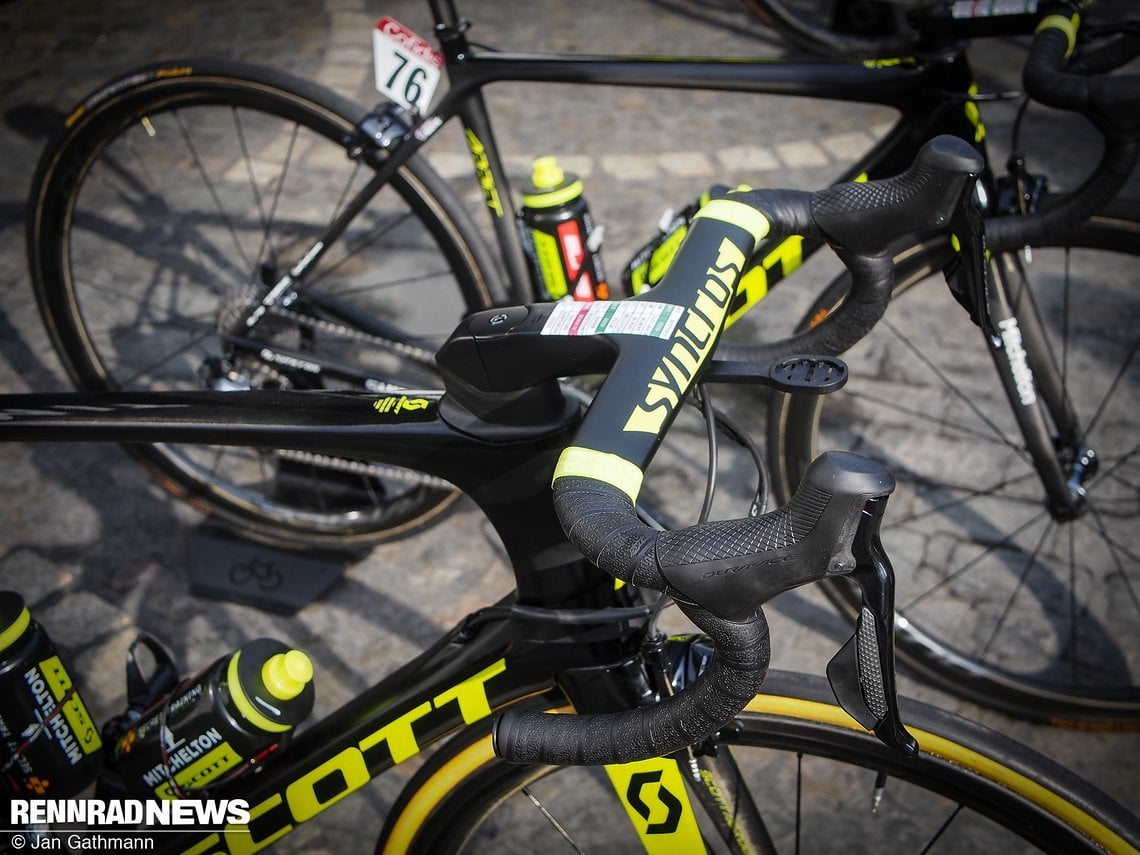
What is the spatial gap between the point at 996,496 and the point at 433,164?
3.06 m

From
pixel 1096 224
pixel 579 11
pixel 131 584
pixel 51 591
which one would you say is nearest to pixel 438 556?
pixel 131 584

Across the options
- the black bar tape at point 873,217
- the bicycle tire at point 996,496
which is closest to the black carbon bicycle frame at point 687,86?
the bicycle tire at point 996,496

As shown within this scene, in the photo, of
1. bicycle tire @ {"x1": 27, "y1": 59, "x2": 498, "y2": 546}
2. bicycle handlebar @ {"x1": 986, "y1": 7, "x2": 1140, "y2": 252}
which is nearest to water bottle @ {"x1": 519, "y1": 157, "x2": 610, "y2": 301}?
bicycle tire @ {"x1": 27, "y1": 59, "x2": 498, "y2": 546}

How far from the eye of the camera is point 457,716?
61.5 inches

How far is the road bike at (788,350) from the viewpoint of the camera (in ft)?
7.47

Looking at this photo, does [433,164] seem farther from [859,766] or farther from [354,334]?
[859,766]

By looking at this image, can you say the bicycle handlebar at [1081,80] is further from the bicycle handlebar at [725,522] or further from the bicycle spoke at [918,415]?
the bicycle spoke at [918,415]

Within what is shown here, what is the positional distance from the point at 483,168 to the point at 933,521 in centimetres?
175

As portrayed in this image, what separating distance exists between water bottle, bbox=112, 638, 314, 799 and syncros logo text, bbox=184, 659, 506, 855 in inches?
3.5

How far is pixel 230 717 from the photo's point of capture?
168 cm

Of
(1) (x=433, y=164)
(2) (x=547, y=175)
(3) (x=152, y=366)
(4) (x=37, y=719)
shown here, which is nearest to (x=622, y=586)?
(4) (x=37, y=719)

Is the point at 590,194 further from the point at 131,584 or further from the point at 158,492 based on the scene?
the point at 131,584

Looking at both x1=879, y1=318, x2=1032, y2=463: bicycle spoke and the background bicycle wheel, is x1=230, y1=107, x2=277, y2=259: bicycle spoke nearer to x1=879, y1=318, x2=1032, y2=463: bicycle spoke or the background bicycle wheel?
the background bicycle wheel

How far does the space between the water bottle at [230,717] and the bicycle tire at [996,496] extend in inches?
53.0
